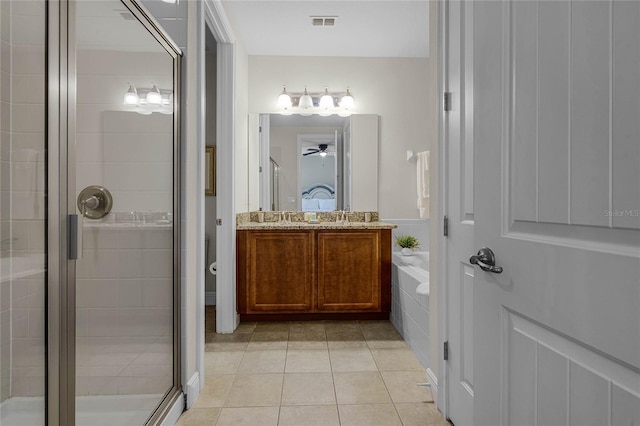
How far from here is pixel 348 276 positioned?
123 inches

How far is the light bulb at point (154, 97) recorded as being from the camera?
4.91 ft

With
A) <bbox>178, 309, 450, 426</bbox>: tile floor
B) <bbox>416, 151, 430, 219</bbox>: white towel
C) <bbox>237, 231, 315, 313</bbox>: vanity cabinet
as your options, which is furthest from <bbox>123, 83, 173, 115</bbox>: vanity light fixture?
<bbox>416, 151, 430, 219</bbox>: white towel

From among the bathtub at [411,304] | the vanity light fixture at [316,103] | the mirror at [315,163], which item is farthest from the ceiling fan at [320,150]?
the bathtub at [411,304]

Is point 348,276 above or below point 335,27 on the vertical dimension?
below

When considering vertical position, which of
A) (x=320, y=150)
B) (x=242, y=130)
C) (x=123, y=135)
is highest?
(x=242, y=130)

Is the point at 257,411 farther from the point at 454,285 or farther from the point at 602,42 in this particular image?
the point at 602,42

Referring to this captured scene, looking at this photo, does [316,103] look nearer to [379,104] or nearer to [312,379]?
[379,104]

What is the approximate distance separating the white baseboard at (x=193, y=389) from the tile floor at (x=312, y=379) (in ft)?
0.10

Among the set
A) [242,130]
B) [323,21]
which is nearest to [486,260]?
[323,21]

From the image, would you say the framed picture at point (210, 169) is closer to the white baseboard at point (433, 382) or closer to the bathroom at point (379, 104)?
the bathroom at point (379, 104)

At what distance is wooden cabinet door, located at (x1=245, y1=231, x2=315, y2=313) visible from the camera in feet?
10.1

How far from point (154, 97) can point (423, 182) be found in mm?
2625

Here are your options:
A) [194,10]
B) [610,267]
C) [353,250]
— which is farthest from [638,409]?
[353,250]

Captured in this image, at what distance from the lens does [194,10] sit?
1.92 metres
